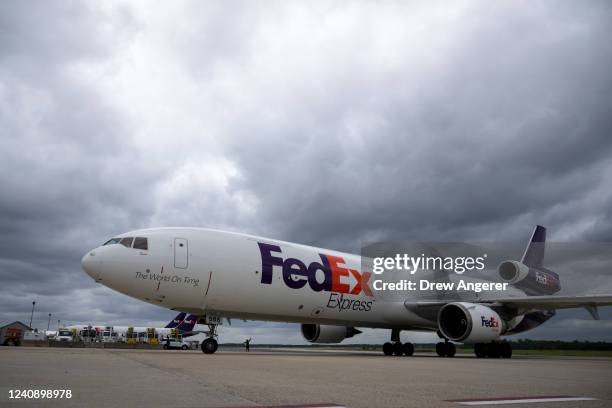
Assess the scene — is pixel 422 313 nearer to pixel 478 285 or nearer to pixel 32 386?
pixel 478 285

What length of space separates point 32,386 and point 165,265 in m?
11.3

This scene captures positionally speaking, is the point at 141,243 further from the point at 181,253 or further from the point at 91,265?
the point at 91,265

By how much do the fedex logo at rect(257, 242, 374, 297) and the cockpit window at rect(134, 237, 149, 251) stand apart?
4340mm

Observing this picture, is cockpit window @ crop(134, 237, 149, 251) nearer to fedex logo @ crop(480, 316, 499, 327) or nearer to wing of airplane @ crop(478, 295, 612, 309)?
fedex logo @ crop(480, 316, 499, 327)

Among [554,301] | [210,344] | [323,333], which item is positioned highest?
[554,301]

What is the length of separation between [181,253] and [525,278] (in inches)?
718

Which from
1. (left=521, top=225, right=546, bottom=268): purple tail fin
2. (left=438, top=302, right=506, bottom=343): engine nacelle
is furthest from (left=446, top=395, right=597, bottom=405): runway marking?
(left=521, top=225, right=546, bottom=268): purple tail fin

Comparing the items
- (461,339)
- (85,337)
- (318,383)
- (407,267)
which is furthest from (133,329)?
(318,383)

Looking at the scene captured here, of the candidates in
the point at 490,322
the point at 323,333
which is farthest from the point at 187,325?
the point at 490,322

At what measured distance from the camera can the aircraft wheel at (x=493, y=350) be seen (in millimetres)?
22781

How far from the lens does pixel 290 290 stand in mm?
19297

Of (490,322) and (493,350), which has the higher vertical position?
(490,322)

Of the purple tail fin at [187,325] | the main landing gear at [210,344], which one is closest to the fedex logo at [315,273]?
the main landing gear at [210,344]

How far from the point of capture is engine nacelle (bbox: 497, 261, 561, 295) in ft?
83.8
